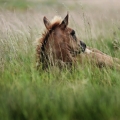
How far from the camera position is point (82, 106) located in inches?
187

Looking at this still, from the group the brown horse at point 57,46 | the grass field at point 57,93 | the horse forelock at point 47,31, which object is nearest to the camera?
the grass field at point 57,93

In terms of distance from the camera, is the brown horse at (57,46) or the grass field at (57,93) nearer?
the grass field at (57,93)

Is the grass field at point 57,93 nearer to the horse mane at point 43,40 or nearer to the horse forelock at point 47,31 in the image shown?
the horse mane at point 43,40

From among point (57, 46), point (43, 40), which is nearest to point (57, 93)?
point (57, 46)

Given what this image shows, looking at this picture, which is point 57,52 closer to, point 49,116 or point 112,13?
point 49,116

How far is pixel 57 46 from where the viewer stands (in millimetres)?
6988

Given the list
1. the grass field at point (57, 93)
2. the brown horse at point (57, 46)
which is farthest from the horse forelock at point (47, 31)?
the grass field at point (57, 93)

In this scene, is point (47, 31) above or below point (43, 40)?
above

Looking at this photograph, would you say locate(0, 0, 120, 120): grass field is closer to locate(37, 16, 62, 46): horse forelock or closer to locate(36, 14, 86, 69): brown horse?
locate(36, 14, 86, 69): brown horse

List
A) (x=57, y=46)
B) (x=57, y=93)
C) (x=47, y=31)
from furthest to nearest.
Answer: (x=47, y=31) → (x=57, y=46) → (x=57, y=93)

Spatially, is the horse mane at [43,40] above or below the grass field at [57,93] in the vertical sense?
above

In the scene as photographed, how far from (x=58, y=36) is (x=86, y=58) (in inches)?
21.8

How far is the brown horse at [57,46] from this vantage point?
6.93m

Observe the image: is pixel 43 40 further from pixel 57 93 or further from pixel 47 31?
pixel 57 93
